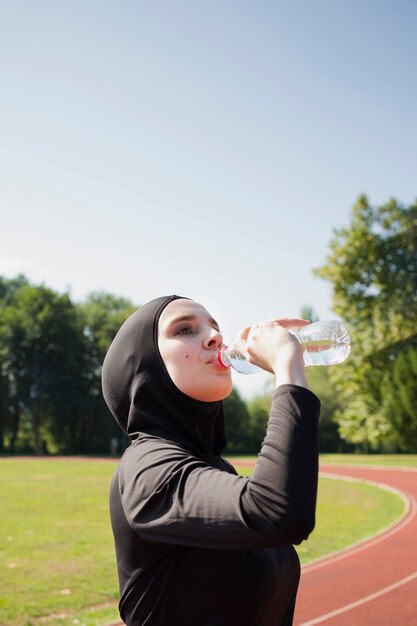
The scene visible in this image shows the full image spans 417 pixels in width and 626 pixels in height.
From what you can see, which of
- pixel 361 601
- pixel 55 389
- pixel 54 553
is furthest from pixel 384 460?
pixel 55 389

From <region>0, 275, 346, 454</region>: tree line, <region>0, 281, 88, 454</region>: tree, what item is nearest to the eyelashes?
<region>0, 275, 346, 454</region>: tree line

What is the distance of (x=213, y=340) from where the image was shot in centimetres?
160

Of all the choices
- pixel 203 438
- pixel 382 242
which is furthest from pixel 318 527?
pixel 382 242

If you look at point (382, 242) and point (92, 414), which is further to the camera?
point (92, 414)

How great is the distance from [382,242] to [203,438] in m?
30.9

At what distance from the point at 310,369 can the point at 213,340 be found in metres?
35.0

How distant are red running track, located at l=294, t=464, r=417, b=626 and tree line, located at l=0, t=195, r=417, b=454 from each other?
61.5 ft

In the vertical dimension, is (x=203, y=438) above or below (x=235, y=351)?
below

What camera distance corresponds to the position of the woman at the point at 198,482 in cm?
121

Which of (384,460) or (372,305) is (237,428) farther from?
(372,305)

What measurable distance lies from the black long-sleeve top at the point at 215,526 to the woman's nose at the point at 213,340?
265 millimetres

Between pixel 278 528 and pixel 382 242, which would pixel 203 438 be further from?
pixel 382 242

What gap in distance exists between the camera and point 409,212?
105 ft

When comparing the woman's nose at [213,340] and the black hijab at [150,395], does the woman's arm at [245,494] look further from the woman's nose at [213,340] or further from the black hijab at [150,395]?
the woman's nose at [213,340]
